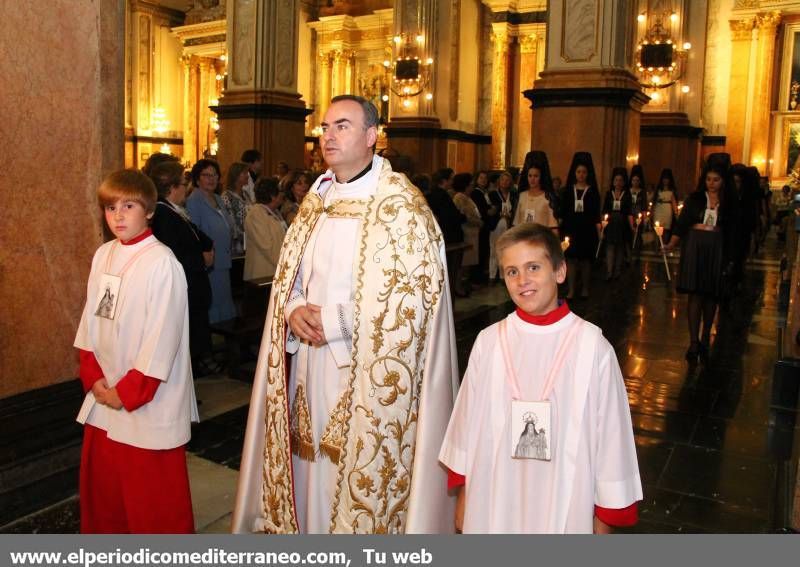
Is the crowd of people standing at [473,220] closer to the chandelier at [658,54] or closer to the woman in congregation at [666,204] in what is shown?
the woman in congregation at [666,204]

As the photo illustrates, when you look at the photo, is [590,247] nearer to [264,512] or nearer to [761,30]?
[264,512]

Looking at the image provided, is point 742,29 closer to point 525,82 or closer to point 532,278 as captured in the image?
point 525,82

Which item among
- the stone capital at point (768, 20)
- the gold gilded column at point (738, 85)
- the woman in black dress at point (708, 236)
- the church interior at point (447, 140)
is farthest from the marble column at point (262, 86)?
the stone capital at point (768, 20)

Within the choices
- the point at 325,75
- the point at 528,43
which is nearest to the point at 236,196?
the point at 528,43

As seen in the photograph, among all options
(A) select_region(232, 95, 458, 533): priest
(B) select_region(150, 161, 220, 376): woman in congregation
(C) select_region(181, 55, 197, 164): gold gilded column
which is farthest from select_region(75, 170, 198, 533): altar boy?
(C) select_region(181, 55, 197, 164): gold gilded column

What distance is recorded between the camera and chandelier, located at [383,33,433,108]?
18.6m

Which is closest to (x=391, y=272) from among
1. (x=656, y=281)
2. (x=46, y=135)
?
(x=46, y=135)

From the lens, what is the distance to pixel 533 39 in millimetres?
21906

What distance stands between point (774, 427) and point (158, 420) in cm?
431

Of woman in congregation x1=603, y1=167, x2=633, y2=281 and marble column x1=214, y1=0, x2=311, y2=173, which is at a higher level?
marble column x1=214, y1=0, x2=311, y2=173

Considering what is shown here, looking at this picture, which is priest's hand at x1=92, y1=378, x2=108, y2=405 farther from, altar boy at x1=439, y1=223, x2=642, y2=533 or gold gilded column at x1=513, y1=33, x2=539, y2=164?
gold gilded column at x1=513, y1=33, x2=539, y2=164

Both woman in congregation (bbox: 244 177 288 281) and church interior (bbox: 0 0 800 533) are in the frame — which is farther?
woman in congregation (bbox: 244 177 288 281)

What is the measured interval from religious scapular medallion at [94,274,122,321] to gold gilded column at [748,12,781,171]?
74.8 ft

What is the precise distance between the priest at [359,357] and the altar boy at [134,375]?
1.19ft
